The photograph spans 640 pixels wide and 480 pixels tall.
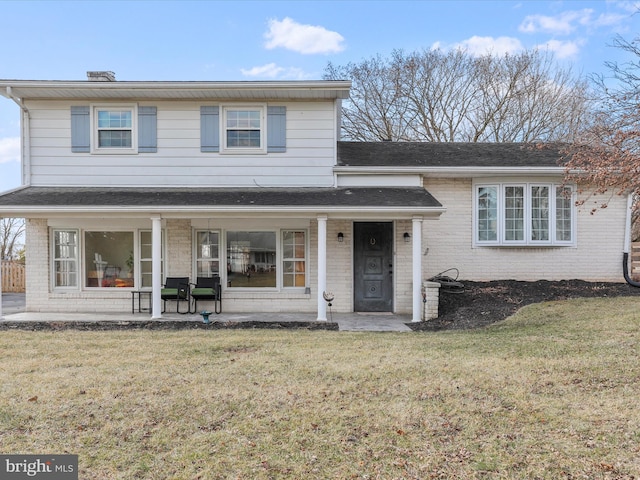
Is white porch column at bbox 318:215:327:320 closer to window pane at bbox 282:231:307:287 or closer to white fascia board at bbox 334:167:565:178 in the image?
window pane at bbox 282:231:307:287

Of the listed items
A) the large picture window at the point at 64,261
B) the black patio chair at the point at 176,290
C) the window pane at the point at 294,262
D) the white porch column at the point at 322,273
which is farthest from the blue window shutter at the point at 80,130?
the white porch column at the point at 322,273

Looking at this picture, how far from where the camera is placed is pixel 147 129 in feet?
34.3

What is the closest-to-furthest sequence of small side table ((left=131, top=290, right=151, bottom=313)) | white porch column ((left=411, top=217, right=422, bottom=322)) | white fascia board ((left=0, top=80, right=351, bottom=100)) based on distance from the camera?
1. white porch column ((left=411, top=217, right=422, bottom=322))
2. white fascia board ((left=0, top=80, right=351, bottom=100))
3. small side table ((left=131, top=290, right=151, bottom=313))

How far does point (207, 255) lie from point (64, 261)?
3529mm

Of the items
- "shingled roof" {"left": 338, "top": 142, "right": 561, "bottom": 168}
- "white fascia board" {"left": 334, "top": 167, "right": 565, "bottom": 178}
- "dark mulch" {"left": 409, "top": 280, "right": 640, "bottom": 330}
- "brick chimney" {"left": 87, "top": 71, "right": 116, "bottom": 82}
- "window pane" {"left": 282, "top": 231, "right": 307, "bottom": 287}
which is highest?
"brick chimney" {"left": 87, "top": 71, "right": 116, "bottom": 82}

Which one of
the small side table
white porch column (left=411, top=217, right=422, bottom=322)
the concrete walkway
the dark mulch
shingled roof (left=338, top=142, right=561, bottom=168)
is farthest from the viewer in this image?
shingled roof (left=338, top=142, right=561, bottom=168)

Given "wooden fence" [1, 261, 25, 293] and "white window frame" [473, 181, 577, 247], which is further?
"wooden fence" [1, 261, 25, 293]

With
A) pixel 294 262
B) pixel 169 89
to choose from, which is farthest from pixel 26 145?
pixel 294 262

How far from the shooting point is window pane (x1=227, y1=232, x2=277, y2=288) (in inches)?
418

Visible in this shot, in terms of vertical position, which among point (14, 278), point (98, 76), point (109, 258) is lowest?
point (14, 278)

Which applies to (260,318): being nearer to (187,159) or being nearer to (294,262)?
(294,262)

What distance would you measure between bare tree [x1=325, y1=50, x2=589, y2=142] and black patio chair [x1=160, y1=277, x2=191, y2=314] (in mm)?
16685

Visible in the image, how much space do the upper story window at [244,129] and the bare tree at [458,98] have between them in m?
14.7

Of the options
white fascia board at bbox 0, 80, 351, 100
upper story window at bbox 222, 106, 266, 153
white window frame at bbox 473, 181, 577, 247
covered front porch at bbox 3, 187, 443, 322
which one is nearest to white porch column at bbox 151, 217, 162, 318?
covered front porch at bbox 3, 187, 443, 322
